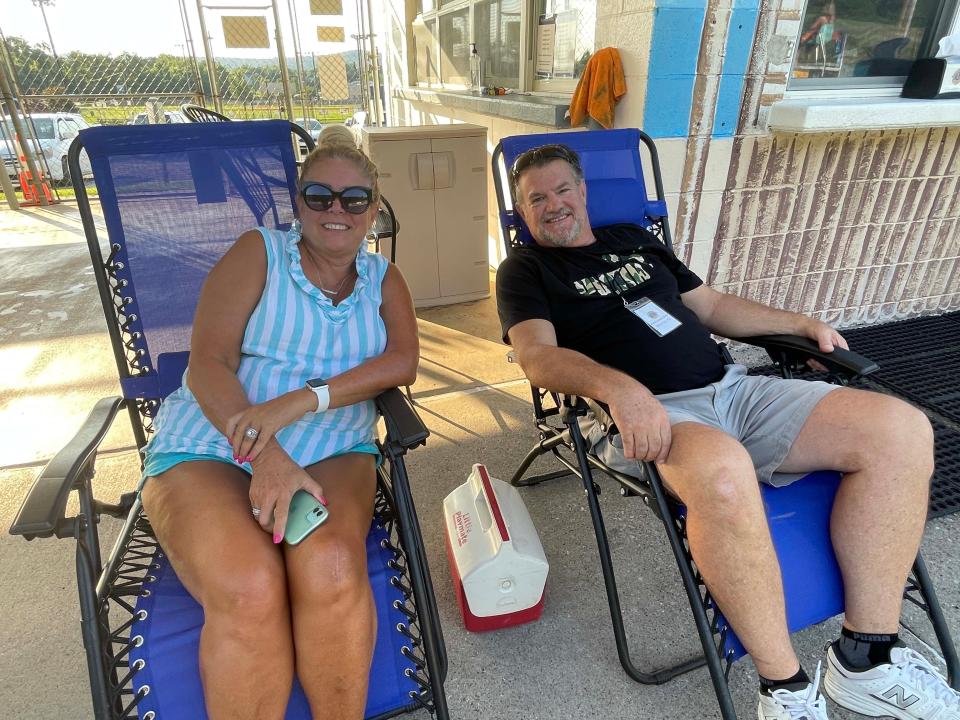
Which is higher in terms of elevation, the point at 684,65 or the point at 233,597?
the point at 684,65

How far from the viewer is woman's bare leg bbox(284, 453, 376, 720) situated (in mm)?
1149

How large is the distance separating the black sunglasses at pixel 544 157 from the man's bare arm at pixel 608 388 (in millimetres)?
644

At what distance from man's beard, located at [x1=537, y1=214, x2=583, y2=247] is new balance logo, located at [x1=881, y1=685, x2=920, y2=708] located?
1.53 meters

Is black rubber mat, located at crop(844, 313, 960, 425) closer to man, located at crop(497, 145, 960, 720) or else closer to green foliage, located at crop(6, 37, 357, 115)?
man, located at crop(497, 145, 960, 720)

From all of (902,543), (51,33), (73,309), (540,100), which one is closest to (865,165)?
(540,100)

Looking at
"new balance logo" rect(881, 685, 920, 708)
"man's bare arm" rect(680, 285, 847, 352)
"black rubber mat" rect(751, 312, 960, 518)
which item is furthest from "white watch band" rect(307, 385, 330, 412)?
"black rubber mat" rect(751, 312, 960, 518)

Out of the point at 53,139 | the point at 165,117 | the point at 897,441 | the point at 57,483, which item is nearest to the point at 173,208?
the point at 57,483

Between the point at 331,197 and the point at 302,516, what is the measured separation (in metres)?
0.85

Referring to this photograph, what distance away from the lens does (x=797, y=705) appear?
1228 mm

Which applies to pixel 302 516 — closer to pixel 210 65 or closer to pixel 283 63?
pixel 283 63

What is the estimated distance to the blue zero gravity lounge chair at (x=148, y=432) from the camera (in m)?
1.12

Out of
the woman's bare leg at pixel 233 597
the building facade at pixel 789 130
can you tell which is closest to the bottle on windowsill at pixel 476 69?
the building facade at pixel 789 130

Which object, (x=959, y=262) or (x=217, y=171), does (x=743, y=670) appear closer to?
(x=217, y=171)

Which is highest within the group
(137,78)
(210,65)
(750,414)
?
(210,65)
